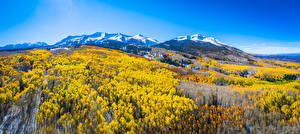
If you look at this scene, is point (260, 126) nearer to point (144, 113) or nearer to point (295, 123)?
point (295, 123)

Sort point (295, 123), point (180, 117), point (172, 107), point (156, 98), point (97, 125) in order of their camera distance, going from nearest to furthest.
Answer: point (295, 123) → point (97, 125) → point (180, 117) → point (172, 107) → point (156, 98)

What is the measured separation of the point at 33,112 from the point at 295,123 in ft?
27.4

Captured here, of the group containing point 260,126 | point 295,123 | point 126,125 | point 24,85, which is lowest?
point 126,125

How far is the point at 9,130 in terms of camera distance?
3289mm

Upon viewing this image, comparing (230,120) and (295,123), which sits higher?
(295,123)

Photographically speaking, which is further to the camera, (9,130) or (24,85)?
(24,85)

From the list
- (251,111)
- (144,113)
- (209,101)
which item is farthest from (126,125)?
(251,111)

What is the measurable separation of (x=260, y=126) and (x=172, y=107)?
268 cm

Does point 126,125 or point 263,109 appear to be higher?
point 263,109

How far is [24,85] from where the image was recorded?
18.0 feet

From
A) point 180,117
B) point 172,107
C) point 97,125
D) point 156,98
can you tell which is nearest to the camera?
point 97,125

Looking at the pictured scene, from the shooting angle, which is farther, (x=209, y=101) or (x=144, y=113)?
(x=209, y=101)

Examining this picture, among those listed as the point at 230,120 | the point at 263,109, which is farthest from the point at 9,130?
the point at 263,109

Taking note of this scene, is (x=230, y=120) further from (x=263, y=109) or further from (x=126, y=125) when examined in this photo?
(x=126, y=125)
